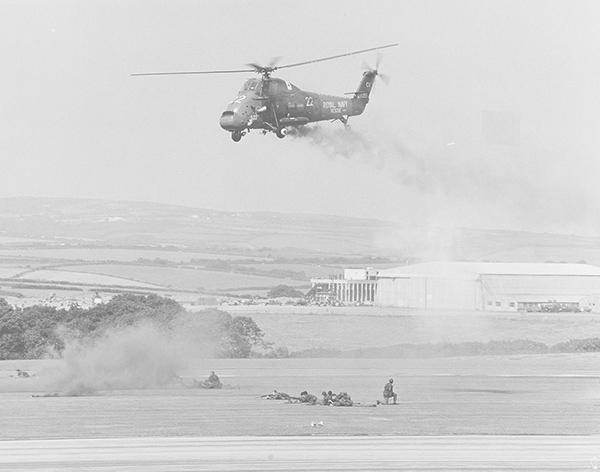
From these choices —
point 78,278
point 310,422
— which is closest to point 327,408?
point 310,422

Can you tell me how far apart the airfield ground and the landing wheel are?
47.7ft

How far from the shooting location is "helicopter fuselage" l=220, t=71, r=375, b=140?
5691 cm

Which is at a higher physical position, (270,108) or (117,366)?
(270,108)

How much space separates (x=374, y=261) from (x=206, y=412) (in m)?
86.1

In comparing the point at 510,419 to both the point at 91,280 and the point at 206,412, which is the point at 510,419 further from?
the point at 91,280

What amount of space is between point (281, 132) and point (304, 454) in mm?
18577

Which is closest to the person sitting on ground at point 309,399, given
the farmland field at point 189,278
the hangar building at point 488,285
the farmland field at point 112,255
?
the hangar building at point 488,285

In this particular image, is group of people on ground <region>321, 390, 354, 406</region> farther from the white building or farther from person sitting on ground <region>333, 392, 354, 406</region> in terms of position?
the white building

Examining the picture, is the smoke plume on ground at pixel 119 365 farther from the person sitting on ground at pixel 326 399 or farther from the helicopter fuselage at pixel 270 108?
the helicopter fuselage at pixel 270 108

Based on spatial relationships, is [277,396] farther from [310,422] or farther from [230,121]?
[230,121]

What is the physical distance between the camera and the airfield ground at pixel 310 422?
4397 centimetres

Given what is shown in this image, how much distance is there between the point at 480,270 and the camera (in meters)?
122

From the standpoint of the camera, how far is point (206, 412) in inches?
2330

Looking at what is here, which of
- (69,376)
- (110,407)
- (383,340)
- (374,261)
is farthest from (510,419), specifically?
(374,261)
